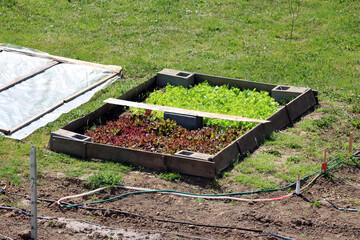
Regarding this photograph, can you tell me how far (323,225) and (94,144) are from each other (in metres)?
4.15

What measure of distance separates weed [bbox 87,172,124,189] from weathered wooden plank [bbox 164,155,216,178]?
2.80ft

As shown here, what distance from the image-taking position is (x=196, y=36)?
16.7m

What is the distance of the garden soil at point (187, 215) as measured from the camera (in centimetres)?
794

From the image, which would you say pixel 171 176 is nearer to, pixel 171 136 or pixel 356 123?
pixel 171 136

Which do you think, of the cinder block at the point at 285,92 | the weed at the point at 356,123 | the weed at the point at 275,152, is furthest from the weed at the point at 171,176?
the weed at the point at 356,123

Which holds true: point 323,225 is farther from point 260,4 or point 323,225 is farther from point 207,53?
point 260,4

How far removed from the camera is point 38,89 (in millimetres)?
13359

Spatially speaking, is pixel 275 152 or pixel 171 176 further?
pixel 275 152

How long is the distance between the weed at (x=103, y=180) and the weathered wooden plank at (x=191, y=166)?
85 cm

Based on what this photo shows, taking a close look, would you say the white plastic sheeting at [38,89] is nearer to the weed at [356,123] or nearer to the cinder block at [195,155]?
the cinder block at [195,155]

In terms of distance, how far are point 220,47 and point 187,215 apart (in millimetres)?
8198

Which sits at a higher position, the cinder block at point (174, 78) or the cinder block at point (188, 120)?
the cinder block at point (174, 78)

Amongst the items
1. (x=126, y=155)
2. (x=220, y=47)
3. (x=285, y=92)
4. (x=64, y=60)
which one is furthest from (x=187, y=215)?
(x=220, y=47)

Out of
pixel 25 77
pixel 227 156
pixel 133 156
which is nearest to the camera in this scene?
pixel 227 156
